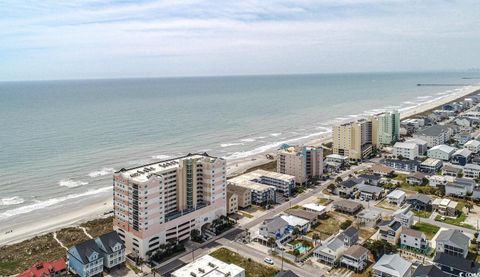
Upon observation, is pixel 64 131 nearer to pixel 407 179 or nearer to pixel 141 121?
pixel 141 121

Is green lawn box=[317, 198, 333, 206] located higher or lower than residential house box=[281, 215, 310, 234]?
lower

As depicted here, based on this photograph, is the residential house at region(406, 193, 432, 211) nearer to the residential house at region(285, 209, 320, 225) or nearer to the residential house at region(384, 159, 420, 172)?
the residential house at region(285, 209, 320, 225)

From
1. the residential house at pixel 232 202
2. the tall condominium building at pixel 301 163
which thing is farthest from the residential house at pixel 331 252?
the tall condominium building at pixel 301 163

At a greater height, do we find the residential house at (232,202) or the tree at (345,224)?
the residential house at (232,202)

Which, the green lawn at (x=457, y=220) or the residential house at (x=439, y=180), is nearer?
the green lawn at (x=457, y=220)

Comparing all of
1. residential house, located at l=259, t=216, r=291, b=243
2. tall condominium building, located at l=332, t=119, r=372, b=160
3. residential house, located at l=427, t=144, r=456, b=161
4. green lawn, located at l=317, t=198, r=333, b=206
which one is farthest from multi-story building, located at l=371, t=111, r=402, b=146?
residential house, located at l=259, t=216, r=291, b=243

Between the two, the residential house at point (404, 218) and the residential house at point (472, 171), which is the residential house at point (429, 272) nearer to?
the residential house at point (404, 218)
